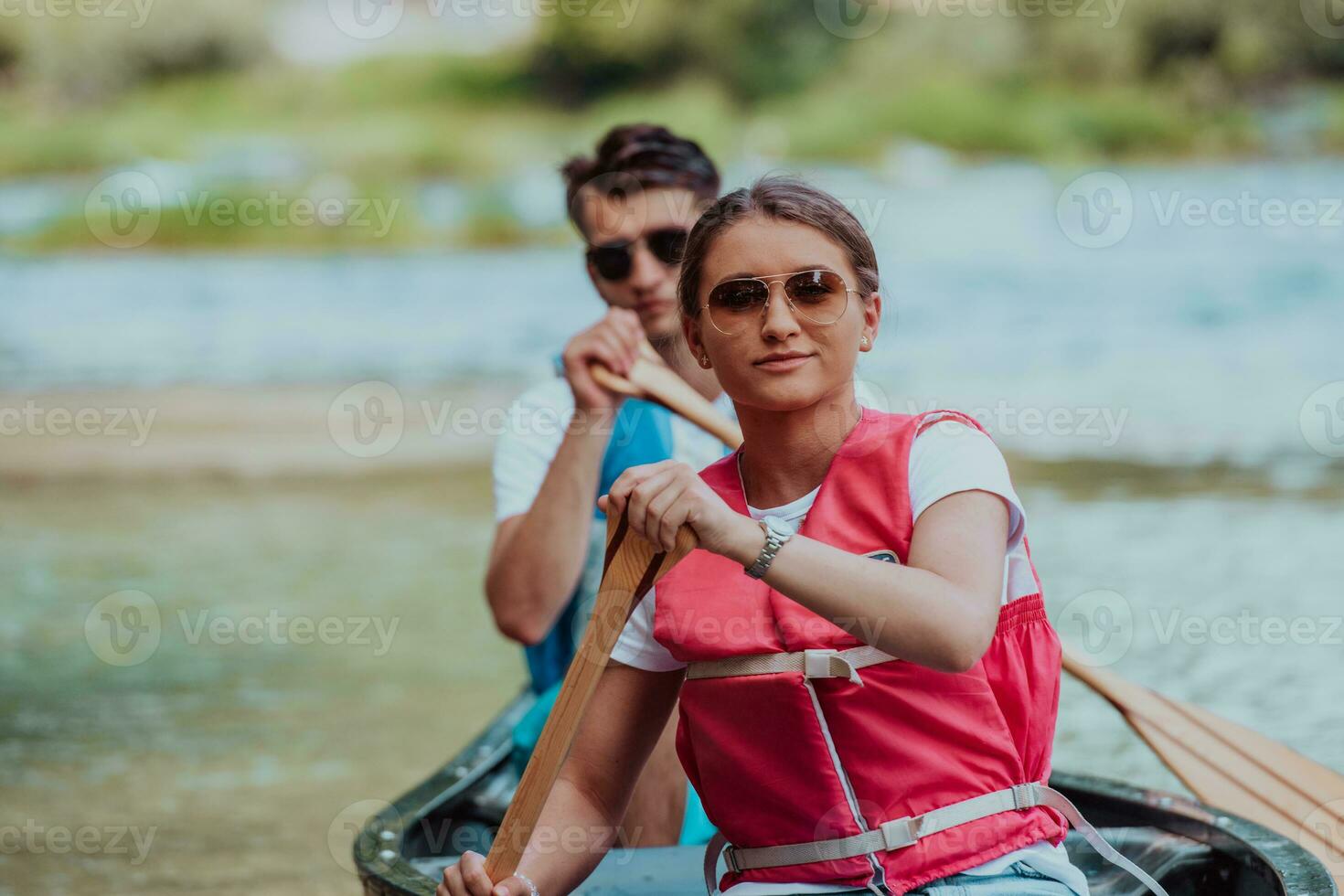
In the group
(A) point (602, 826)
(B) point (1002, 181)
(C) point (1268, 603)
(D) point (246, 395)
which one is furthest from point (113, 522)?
(B) point (1002, 181)

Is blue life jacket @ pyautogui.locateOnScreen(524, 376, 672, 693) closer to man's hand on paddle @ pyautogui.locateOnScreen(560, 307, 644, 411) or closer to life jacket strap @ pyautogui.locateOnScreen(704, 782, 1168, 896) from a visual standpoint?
man's hand on paddle @ pyautogui.locateOnScreen(560, 307, 644, 411)

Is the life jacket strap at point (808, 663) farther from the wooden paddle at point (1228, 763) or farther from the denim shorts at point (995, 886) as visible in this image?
the wooden paddle at point (1228, 763)

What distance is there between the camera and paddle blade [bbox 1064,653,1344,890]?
2297 mm

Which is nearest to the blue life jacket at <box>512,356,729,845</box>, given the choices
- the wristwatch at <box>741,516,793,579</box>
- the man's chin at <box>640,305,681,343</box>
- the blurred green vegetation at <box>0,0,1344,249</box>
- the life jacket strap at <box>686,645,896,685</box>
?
the man's chin at <box>640,305,681,343</box>

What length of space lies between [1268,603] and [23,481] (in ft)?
21.6

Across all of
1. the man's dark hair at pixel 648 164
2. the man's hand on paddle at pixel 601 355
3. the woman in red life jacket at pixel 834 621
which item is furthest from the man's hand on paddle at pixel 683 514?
the man's dark hair at pixel 648 164

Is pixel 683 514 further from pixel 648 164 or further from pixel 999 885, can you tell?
pixel 648 164

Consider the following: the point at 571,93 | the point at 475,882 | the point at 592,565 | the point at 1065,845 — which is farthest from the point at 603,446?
the point at 571,93

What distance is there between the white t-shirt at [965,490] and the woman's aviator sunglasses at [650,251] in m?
0.83

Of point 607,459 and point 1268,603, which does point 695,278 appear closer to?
point 607,459

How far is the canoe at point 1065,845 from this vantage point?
172cm

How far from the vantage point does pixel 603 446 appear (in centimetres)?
199

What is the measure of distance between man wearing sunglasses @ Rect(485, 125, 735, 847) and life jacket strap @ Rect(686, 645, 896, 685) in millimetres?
583

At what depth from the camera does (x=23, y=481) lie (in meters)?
8.69
